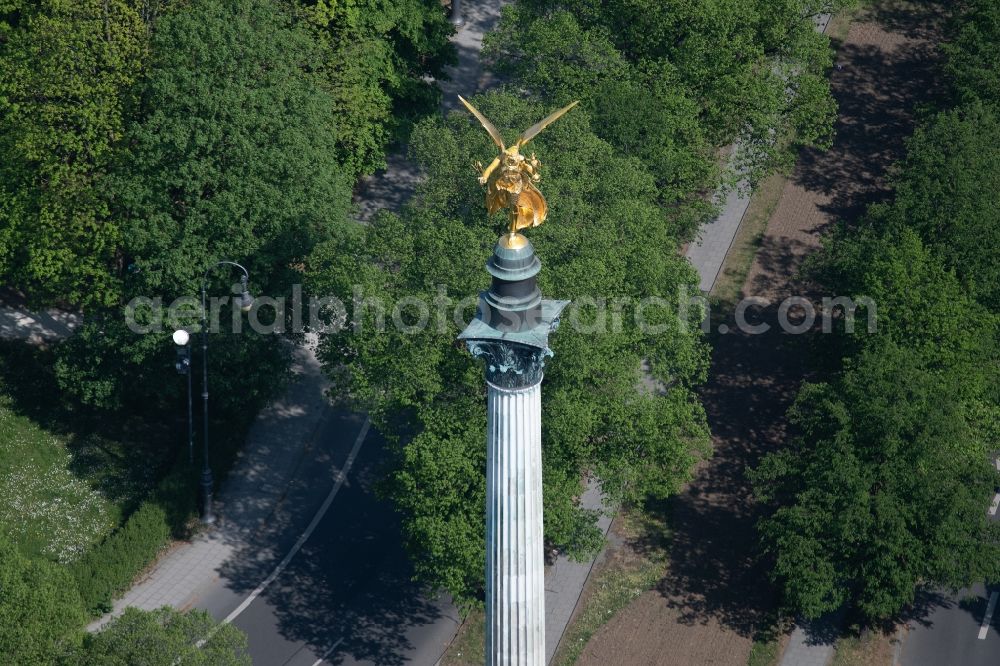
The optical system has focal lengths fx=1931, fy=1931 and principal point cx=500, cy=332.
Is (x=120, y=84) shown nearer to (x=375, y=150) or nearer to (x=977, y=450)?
(x=375, y=150)

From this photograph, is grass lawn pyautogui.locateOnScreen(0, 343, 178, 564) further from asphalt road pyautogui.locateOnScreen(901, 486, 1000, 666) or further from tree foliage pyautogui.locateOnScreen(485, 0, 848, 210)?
asphalt road pyautogui.locateOnScreen(901, 486, 1000, 666)

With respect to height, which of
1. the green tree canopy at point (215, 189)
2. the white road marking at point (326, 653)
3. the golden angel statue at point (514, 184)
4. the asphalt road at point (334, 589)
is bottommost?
the white road marking at point (326, 653)

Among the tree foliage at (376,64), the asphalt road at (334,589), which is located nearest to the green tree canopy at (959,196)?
the tree foliage at (376,64)

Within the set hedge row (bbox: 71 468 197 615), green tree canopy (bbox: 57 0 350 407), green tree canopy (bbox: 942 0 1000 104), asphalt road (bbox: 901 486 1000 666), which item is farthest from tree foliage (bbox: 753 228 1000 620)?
hedge row (bbox: 71 468 197 615)

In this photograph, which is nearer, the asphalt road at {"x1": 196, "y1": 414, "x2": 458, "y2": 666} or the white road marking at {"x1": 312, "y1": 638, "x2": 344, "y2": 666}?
the white road marking at {"x1": 312, "y1": 638, "x2": 344, "y2": 666}

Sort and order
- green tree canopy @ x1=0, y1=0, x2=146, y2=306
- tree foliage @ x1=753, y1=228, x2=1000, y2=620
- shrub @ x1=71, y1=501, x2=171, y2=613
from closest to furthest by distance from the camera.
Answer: tree foliage @ x1=753, y1=228, x2=1000, y2=620, shrub @ x1=71, y1=501, x2=171, y2=613, green tree canopy @ x1=0, y1=0, x2=146, y2=306

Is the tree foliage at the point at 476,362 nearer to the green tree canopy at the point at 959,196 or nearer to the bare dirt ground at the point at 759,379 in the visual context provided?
the bare dirt ground at the point at 759,379

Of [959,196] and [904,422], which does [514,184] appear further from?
[959,196]
